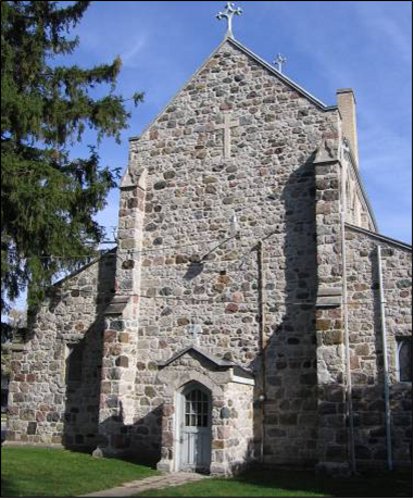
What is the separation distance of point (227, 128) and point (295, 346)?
657 centimetres

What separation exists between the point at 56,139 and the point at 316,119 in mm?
7293

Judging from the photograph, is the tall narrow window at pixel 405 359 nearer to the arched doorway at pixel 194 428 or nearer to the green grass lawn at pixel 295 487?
the green grass lawn at pixel 295 487

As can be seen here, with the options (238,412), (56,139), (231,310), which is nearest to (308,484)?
(238,412)

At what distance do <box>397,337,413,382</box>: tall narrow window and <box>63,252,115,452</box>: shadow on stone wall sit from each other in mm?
8204

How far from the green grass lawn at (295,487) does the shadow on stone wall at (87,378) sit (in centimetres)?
542

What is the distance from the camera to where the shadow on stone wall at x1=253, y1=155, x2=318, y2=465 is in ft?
50.0

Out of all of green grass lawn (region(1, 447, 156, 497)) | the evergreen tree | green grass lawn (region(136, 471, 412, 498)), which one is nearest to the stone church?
green grass lawn (region(136, 471, 412, 498))

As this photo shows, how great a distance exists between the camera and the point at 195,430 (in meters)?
14.6

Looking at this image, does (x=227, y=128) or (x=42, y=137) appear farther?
(x=227, y=128)

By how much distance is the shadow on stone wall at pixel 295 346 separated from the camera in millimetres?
15242

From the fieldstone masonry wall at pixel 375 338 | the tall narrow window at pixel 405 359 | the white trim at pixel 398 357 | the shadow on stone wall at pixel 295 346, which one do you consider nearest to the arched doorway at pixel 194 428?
the shadow on stone wall at pixel 295 346

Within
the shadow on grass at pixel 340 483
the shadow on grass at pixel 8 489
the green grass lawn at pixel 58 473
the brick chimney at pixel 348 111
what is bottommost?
the shadow on grass at pixel 340 483

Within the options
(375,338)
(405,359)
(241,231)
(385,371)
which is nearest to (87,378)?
(241,231)

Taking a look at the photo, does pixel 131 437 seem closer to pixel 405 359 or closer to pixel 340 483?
pixel 340 483
